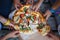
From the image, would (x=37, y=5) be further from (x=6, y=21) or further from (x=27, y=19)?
(x=6, y=21)

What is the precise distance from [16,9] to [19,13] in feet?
0.12

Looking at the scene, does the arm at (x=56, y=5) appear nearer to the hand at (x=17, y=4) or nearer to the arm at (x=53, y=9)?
the arm at (x=53, y=9)

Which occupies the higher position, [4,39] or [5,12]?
[5,12]

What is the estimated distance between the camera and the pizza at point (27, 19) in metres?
1.57

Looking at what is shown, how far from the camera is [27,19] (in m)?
1.58

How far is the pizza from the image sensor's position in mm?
1570

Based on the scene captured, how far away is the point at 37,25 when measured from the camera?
1.58m

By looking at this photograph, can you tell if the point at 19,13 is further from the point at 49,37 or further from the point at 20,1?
the point at 49,37

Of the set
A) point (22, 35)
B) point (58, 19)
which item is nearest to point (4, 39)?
point (22, 35)

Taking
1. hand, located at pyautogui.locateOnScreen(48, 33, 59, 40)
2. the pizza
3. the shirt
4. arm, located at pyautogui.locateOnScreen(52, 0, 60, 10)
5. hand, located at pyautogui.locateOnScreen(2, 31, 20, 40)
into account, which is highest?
the shirt

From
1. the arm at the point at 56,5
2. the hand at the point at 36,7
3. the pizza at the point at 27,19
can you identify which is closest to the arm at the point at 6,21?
the pizza at the point at 27,19

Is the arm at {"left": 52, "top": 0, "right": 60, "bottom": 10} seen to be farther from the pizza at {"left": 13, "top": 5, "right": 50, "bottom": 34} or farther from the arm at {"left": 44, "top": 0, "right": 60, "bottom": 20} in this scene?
the pizza at {"left": 13, "top": 5, "right": 50, "bottom": 34}

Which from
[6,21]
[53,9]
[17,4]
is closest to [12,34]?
[6,21]

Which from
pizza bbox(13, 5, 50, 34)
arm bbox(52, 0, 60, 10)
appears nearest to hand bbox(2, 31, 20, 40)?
pizza bbox(13, 5, 50, 34)
